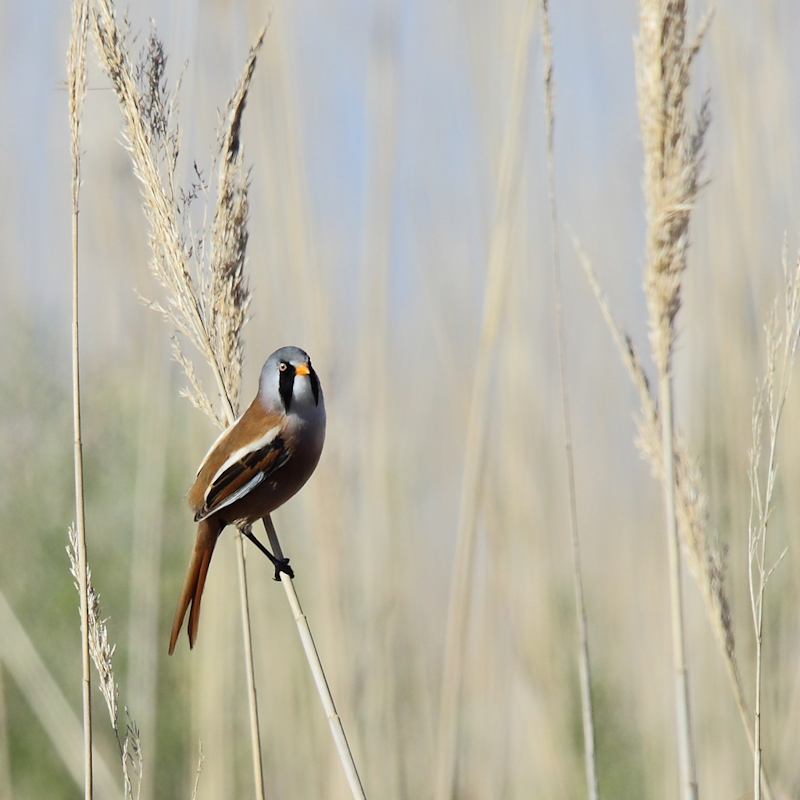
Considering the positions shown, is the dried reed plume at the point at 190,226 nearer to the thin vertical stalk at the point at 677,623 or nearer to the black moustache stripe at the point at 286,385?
the black moustache stripe at the point at 286,385

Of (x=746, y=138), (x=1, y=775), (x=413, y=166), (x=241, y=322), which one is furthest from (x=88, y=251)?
(x=746, y=138)

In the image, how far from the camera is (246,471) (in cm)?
146

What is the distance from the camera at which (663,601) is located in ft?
8.66

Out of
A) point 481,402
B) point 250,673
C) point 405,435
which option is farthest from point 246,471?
point 405,435

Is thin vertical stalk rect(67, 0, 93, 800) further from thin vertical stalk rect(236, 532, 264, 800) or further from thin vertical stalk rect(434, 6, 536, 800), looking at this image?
thin vertical stalk rect(434, 6, 536, 800)

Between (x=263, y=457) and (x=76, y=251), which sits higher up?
(x=76, y=251)

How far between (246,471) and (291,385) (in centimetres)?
16

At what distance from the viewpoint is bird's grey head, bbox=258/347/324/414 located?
149cm

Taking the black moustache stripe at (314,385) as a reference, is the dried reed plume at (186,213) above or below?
above

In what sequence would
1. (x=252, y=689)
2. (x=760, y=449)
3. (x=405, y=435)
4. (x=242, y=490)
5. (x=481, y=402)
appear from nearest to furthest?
1. (x=760, y=449)
2. (x=252, y=689)
3. (x=242, y=490)
4. (x=481, y=402)
5. (x=405, y=435)

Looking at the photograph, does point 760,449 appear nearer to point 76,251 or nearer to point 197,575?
point 197,575

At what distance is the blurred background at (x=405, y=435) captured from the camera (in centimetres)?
228

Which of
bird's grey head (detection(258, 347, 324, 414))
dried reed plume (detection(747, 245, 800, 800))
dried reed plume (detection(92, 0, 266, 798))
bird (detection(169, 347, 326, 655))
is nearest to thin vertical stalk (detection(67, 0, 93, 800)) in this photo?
dried reed plume (detection(92, 0, 266, 798))

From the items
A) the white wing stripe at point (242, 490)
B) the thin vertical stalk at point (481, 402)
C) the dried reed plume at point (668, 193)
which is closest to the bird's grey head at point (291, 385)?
the white wing stripe at point (242, 490)
